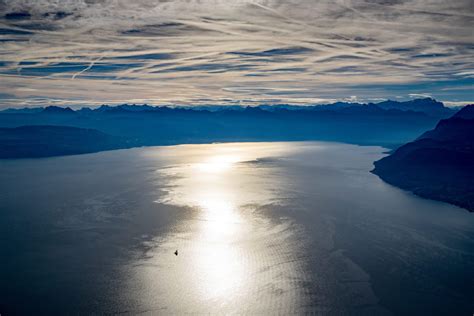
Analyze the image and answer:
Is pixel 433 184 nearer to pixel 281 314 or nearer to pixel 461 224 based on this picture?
pixel 461 224

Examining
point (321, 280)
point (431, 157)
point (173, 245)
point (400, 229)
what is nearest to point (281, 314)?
point (321, 280)

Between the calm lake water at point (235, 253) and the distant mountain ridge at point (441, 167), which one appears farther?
the distant mountain ridge at point (441, 167)

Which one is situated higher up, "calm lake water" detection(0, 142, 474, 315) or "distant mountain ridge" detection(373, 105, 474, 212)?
"distant mountain ridge" detection(373, 105, 474, 212)

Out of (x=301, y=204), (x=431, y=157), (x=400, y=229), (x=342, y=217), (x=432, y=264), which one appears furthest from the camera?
(x=431, y=157)

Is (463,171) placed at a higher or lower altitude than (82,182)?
higher

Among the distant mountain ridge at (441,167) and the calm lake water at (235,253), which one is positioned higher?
the distant mountain ridge at (441,167)
